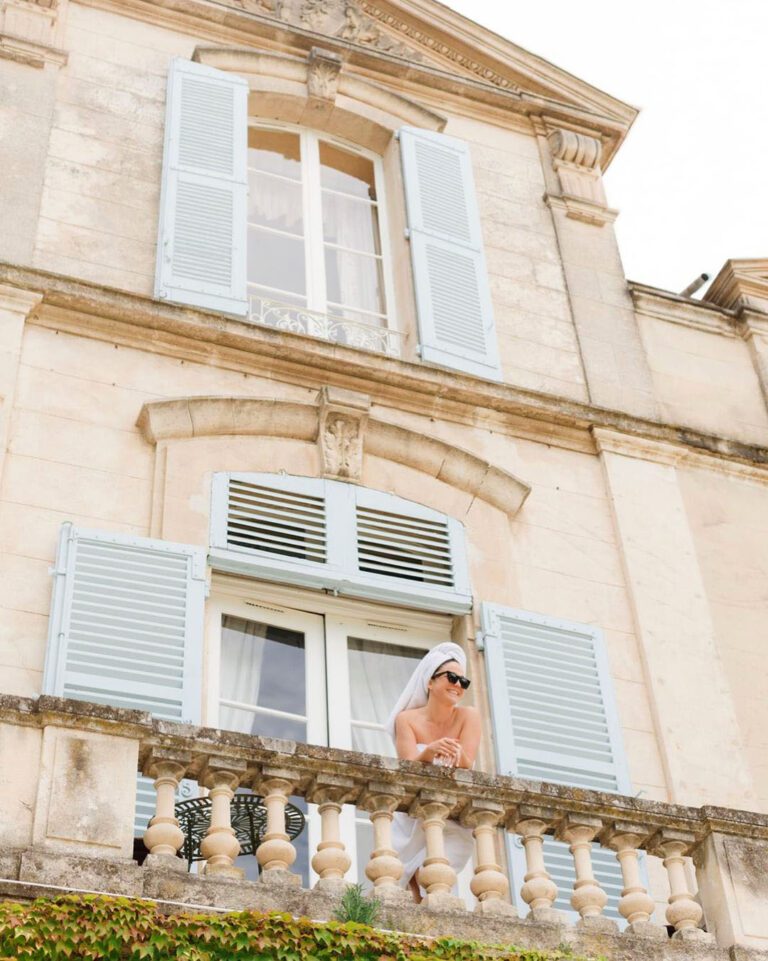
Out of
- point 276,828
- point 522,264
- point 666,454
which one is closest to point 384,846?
point 276,828

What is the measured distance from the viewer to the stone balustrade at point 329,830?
611 cm

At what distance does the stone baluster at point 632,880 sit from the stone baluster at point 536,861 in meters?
0.31

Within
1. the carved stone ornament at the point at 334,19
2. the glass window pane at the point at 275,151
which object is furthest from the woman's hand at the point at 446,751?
the carved stone ornament at the point at 334,19

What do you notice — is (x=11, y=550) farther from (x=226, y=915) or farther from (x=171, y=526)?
(x=226, y=915)


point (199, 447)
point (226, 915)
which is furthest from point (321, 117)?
point (226, 915)

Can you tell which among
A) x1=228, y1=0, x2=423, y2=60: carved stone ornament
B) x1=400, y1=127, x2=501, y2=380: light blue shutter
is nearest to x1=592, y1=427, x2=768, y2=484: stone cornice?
x1=400, y1=127, x2=501, y2=380: light blue shutter

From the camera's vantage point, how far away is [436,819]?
6863 mm

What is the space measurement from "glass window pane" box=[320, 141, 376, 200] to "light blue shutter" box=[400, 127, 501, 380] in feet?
1.52

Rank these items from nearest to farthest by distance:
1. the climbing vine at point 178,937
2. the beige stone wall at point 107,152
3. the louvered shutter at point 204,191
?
the climbing vine at point 178,937 → the beige stone wall at point 107,152 → the louvered shutter at point 204,191

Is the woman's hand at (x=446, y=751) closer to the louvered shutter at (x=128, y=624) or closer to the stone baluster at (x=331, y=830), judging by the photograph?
the stone baluster at (x=331, y=830)

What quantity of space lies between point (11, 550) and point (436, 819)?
2.88 meters

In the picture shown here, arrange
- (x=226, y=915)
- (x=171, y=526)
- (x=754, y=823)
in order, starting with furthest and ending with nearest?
(x=171, y=526), (x=754, y=823), (x=226, y=915)

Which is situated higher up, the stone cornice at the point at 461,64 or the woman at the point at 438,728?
the stone cornice at the point at 461,64

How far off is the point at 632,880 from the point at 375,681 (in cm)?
226
